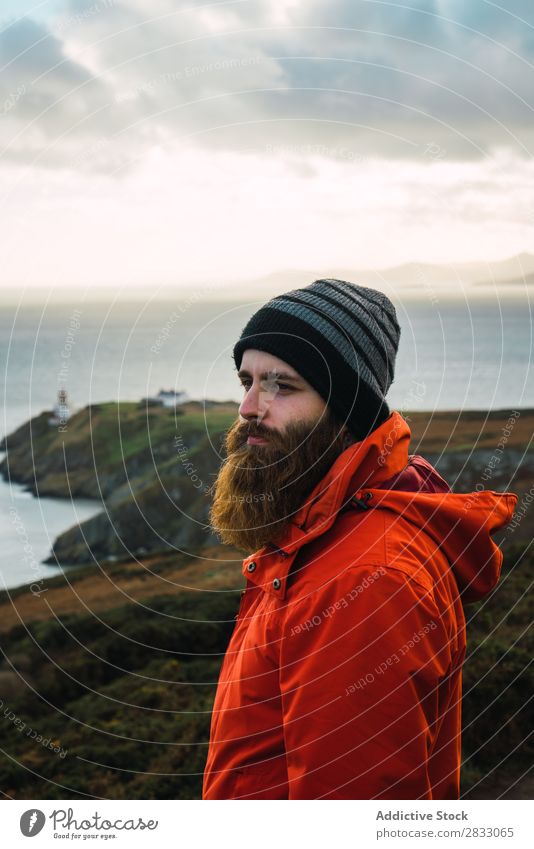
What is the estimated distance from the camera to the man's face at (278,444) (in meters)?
2.89

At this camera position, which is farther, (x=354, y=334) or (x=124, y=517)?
(x=124, y=517)

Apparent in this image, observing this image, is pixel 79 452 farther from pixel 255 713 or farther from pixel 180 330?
pixel 255 713

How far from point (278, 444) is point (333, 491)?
0.41 m

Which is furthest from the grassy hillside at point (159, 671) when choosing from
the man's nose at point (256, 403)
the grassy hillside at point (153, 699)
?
the man's nose at point (256, 403)

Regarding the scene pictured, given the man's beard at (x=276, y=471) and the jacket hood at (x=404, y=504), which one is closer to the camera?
the jacket hood at (x=404, y=504)

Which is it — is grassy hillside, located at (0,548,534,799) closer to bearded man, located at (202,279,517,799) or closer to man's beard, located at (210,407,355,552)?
man's beard, located at (210,407,355,552)

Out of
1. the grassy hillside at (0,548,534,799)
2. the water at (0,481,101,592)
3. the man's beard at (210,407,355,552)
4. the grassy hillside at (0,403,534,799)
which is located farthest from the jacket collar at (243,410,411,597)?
the water at (0,481,101,592)

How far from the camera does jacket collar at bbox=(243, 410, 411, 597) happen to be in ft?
8.42

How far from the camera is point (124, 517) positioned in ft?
102

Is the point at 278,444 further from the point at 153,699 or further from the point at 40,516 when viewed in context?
the point at 40,516

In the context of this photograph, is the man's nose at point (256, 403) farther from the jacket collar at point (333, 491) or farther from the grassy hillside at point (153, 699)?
the grassy hillside at point (153, 699)

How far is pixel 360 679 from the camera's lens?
2301 millimetres

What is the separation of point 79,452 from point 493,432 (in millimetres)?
19277
